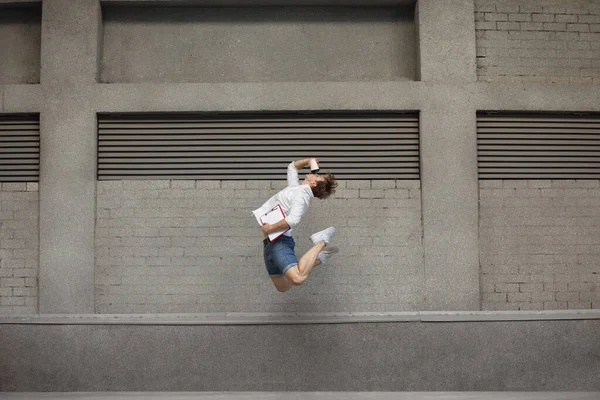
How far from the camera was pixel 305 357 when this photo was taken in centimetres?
921

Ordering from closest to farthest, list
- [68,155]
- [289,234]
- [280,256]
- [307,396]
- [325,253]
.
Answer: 1. [280,256]
2. [325,253]
3. [289,234]
4. [307,396]
5. [68,155]

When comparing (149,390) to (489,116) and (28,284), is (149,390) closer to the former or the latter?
(28,284)

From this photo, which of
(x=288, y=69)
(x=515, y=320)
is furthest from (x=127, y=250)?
(x=515, y=320)

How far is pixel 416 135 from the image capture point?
32.1 feet

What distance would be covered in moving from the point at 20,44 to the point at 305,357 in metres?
5.68

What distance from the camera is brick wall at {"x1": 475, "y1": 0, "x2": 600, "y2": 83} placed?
32.3 ft

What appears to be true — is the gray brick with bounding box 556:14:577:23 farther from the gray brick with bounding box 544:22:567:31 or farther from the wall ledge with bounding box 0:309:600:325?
the wall ledge with bounding box 0:309:600:325

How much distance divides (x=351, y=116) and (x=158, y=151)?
8.56ft

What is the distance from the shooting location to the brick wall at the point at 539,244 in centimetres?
955

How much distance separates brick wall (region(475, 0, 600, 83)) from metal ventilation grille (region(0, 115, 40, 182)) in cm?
597

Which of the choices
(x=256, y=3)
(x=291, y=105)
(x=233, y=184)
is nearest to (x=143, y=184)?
(x=233, y=184)

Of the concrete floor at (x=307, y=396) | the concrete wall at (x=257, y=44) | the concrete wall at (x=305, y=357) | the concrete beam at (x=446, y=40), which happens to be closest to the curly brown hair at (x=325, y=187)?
the concrete wall at (x=305, y=357)

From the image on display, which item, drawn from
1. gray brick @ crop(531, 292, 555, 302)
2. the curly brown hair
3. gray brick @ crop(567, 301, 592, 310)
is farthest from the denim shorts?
gray brick @ crop(567, 301, 592, 310)

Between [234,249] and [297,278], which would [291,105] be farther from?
[297,278]
